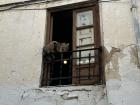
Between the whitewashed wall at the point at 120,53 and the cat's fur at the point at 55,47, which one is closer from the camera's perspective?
the whitewashed wall at the point at 120,53

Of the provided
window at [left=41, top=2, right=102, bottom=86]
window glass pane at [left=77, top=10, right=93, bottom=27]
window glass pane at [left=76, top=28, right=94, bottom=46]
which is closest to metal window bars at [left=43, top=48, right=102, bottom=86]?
window at [left=41, top=2, right=102, bottom=86]

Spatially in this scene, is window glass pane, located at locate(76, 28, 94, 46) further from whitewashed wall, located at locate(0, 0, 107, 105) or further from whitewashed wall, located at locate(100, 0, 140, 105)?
whitewashed wall, located at locate(0, 0, 107, 105)

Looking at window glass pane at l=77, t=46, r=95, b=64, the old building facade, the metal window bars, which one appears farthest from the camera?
window glass pane at l=77, t=46, r=95, b=64

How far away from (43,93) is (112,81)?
4.76ft

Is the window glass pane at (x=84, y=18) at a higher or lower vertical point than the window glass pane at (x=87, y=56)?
higher

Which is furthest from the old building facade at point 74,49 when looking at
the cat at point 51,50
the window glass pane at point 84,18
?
the cat at point 51,50

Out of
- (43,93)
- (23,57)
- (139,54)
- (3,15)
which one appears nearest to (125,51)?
(139,54)

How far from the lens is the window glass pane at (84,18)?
6.60 metres

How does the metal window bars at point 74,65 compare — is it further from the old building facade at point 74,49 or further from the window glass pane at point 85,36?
the window glass pane at point 85,36

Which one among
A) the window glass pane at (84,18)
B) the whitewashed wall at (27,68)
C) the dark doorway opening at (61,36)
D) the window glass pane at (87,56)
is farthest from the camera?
the window glass pane at (84,18)

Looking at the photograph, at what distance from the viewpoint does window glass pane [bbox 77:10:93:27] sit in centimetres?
660

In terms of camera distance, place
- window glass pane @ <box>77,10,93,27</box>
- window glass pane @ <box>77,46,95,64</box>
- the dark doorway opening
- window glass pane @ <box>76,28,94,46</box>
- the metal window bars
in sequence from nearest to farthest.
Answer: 1. the metal window bars
2. window glass pane @ <box>77,46,95,64</box>
3. the dark doorway opening
4. window glass pane @ <box>76,28,94,46</box>
5. window glass pane @ <box>77,10,93,27</box>

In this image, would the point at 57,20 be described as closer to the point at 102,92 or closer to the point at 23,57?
the point at 23,57

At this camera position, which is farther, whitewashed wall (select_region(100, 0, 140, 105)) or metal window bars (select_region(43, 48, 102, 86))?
metal window bars (select_region(43, 48, 102, 86))
